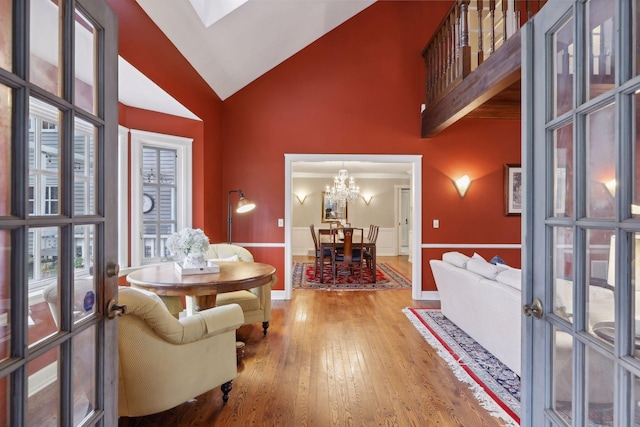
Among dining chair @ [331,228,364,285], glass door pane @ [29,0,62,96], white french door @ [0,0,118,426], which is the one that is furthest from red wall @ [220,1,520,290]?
glass door pane @ [29,0,62,96]

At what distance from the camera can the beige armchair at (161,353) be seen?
1.61 metres

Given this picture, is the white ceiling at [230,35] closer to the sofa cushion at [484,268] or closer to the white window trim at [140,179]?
the white window trim at [140,179]

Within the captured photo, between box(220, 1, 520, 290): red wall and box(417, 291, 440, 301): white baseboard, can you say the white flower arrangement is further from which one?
box(417, 291, 440, 301): white baseboard

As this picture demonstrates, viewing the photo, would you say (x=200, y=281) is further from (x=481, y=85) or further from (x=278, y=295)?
(x=481, y=85)

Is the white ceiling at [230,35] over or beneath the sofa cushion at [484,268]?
over

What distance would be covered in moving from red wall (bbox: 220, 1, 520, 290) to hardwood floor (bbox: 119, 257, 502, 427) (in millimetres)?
1652

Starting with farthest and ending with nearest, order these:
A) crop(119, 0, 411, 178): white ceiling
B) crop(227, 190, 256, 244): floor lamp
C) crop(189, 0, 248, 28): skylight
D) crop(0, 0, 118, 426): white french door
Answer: crop(227, 190, 256, 244): floor lamp → crop(189, 0, 248, 28): skylight → crop(119, 0, 411, 178): white ceiling → crop(0, 0, 118, 426): white french door

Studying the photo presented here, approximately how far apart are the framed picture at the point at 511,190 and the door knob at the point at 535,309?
4.09 metres

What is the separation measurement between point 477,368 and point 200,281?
218 cm

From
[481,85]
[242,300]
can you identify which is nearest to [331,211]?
[242,300]

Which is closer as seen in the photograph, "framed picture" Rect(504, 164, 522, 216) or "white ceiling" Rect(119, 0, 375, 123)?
"white ceiling" Rect(119, 0, 375, 123)

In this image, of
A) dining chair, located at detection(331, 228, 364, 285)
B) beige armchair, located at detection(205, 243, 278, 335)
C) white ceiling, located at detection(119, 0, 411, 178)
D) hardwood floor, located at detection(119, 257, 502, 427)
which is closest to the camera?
hardwood floor, located at detection(119, 257, 502, 427)

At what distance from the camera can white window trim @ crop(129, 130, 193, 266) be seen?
3424mm

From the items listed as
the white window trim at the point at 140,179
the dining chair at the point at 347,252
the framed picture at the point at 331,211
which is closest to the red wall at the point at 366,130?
the white window trim at the point at 140,179
